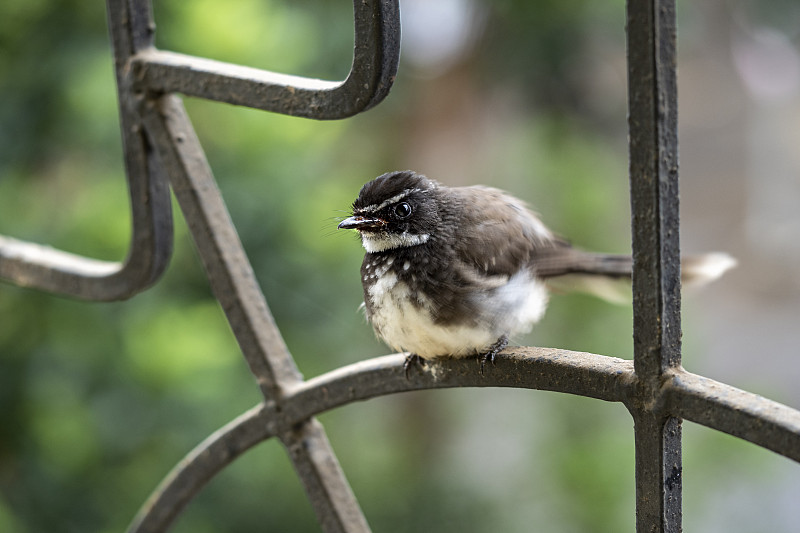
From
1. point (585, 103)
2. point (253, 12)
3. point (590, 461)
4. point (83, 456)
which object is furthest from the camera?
point (585, 103)

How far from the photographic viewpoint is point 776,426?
61 centimetres

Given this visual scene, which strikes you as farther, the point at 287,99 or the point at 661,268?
the point at 287,99

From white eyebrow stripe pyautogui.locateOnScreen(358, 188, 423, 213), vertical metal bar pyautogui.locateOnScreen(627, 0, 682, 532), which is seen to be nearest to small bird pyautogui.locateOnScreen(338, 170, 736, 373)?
white eyebrow stripe pyautogui.locateOnScreen(358, 188, 423, 213)

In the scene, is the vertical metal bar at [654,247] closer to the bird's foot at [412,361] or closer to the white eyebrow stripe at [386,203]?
the bird's foot at [412,361]

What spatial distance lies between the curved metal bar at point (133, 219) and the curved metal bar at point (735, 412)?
753 millimetres

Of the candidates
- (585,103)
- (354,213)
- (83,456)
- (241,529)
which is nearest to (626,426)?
(585,103)

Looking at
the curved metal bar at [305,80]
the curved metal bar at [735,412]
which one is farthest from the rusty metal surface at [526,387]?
the curved metal bar at [305,80]

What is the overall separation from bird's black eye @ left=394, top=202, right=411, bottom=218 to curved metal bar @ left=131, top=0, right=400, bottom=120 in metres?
0.29

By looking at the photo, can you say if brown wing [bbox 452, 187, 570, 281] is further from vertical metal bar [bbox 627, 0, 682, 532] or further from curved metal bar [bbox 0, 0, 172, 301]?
vertical metal bar [bbox 627, 0, 682, 532]

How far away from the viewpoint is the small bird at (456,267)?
1.12 meters

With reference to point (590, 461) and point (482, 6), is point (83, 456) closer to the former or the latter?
point (590, 461)

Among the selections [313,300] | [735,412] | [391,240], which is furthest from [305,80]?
[313,300]

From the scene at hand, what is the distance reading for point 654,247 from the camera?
662 mm

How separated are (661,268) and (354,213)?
0.54 meters
